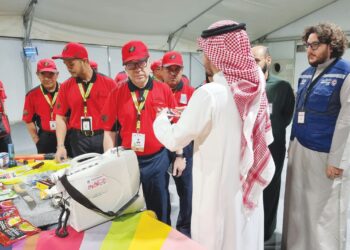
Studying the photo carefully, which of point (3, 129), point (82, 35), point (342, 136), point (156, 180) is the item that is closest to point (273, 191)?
point (342, 136)

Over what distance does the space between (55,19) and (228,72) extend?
182 inches

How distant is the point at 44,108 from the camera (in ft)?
9.34

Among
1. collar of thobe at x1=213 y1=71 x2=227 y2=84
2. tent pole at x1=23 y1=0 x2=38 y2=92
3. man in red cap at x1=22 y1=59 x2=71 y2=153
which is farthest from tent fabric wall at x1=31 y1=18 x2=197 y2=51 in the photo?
collar of thobe at x1=213 y1=71 x2=227 y2=84

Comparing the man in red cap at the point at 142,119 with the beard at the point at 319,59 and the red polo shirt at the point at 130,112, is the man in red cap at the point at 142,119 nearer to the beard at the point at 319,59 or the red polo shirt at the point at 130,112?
the red polo shirt at the point at 130,112

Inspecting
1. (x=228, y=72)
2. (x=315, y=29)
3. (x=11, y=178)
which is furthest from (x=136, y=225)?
(x=315, y=29)

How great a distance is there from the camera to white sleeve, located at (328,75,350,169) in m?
1.55

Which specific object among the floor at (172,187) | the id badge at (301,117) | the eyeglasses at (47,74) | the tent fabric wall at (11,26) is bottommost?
the floor at (172,187)

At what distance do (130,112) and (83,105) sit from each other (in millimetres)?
639

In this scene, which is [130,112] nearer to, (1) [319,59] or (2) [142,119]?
(2) [142,119]

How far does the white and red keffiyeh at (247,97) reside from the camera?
1101 millimetres

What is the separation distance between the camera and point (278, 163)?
2.09 m

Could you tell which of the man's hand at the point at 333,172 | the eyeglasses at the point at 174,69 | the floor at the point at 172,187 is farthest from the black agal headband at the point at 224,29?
the floor at the point at 172,187

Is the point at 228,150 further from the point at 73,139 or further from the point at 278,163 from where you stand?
the point at 73,139

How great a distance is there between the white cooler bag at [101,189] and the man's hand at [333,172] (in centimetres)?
105
